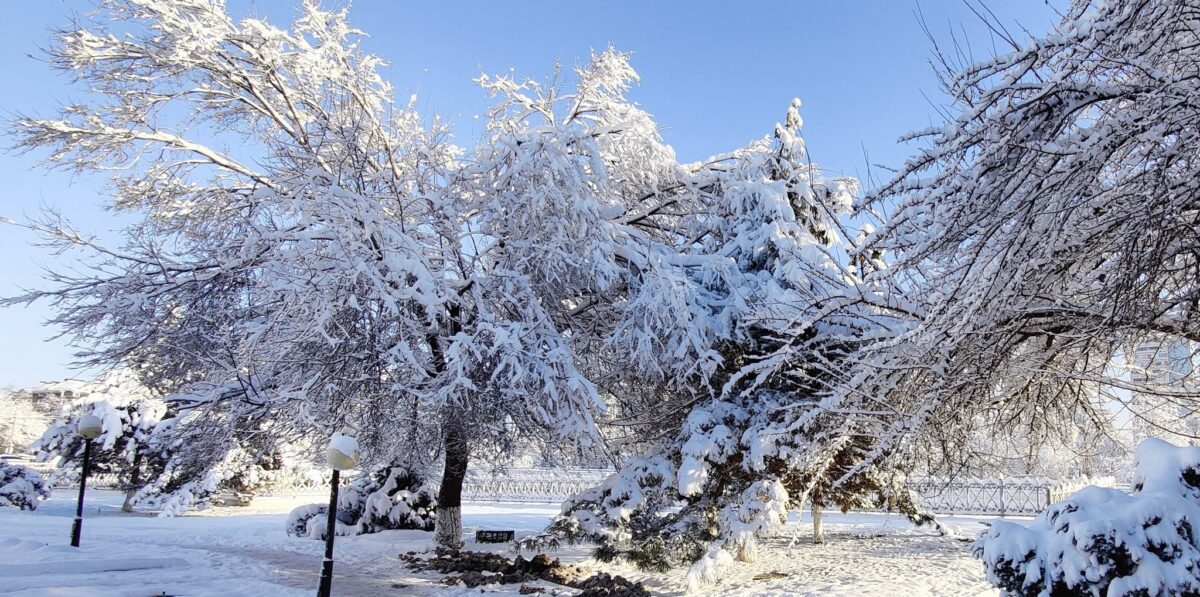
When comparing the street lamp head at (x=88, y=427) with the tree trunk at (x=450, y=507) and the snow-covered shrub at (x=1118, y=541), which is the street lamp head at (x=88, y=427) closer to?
the tree trunk at (x=450, y=507)

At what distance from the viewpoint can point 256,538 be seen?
1518 centimetres

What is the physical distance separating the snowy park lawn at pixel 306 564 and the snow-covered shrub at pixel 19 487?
624 millimetres

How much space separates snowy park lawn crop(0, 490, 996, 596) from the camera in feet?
29.1

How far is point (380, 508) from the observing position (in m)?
15.2

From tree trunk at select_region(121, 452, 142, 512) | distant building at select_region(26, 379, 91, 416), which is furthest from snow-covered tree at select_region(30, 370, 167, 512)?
distant building at select_region(26, 379, 91, 416)

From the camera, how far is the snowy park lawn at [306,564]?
29.1ft

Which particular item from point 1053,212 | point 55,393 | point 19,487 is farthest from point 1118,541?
point 55,393

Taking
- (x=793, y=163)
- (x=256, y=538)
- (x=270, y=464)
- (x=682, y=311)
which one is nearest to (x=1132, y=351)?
(x=682, y=311)

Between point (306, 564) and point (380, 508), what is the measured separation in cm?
320

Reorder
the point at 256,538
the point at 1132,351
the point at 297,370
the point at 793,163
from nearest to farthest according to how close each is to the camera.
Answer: the point at 1132,351 → the point at 297,370 → the point at 793,163 → the point at 256,538

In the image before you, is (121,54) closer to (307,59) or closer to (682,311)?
(307,59)

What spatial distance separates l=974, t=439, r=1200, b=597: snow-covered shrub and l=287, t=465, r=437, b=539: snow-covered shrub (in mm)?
12703

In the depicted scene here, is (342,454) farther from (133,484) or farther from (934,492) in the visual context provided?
(133,484)

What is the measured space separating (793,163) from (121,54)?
434 inches
